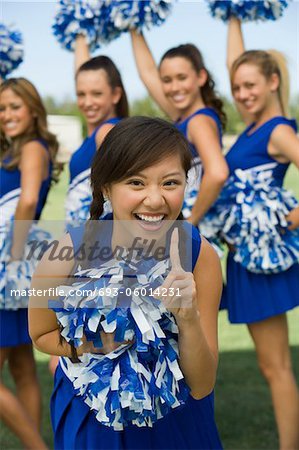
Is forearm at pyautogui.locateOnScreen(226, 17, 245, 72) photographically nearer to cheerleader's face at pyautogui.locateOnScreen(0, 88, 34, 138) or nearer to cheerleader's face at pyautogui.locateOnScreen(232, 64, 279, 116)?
cheerleader's face at pyautogui.locateOnScreen(232, 64, 279, 116)

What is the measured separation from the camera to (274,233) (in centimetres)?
381

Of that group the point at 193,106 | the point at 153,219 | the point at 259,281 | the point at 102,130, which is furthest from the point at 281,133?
the point at 153,219

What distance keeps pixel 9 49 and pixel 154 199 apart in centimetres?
286

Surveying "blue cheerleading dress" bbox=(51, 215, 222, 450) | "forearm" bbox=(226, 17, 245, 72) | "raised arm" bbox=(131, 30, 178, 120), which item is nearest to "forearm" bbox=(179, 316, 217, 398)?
"blue cheerleading dress" bbox=(51, 215, 222, 450)

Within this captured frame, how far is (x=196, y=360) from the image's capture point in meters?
2.08

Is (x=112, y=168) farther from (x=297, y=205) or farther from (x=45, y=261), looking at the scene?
(x=297, y=205)

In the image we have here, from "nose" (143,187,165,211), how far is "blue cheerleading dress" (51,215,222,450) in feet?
0.63

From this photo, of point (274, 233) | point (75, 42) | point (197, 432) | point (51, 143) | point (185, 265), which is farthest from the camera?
point (75, 42)

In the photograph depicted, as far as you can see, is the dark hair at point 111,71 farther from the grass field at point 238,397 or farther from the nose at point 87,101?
the grass field at point 238,397

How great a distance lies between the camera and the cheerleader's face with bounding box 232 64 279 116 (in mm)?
3895

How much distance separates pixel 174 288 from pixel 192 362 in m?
0.26

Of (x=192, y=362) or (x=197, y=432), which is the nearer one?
(x=192, y=362)

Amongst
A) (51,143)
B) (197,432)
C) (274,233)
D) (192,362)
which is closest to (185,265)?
(192,362)

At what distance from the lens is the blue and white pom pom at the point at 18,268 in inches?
154
